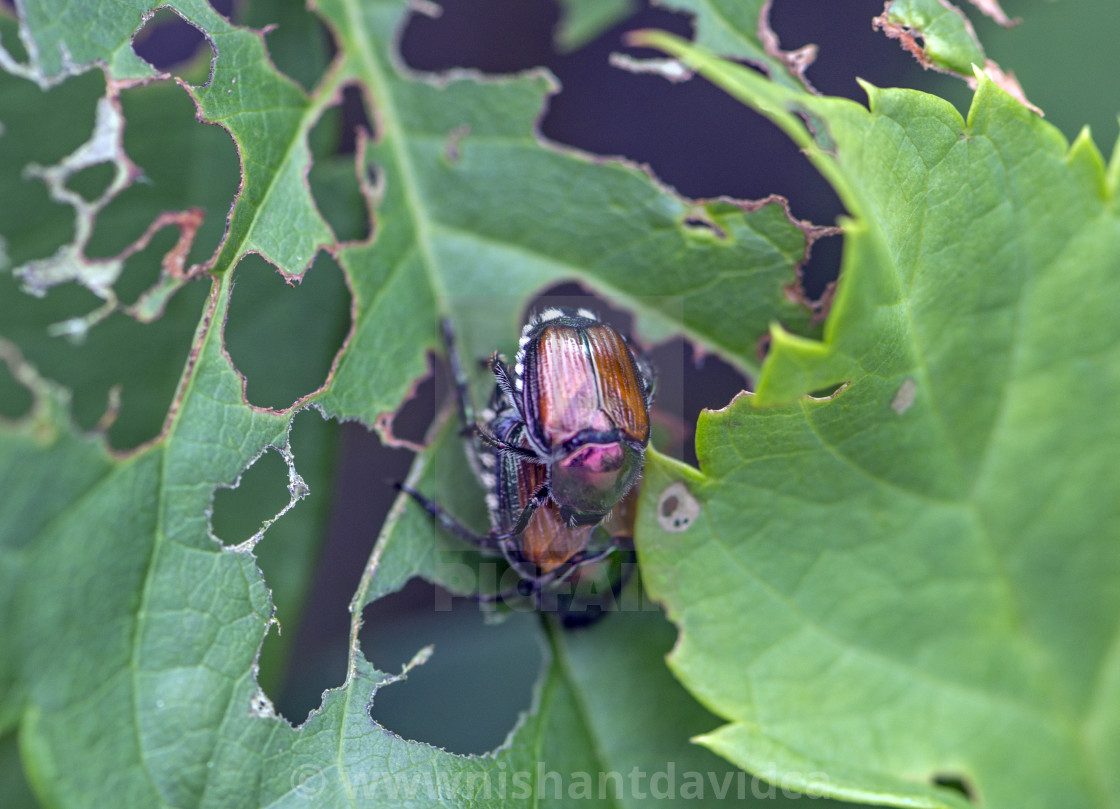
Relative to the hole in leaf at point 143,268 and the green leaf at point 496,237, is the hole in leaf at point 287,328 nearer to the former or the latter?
the green leaf at point 496,237

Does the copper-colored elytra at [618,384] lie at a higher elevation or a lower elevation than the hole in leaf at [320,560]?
higher

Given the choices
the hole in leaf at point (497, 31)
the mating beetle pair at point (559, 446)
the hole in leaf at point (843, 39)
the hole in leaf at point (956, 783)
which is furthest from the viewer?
the hole in leaf at point (497, 31)

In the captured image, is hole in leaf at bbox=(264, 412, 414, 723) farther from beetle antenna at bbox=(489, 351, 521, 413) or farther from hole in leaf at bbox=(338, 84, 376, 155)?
hole in leaf at bbox=(338, 84, 376, 155)

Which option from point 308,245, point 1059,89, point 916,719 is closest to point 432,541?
point 308,245

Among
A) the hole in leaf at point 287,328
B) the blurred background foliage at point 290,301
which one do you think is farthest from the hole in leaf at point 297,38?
the hole in leaf at point 287,328

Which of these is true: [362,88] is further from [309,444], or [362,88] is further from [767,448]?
[767,448]

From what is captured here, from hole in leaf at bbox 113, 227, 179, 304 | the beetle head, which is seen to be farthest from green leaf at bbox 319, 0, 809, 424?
hole in leaf at bbox 113, 227, 179, 304
